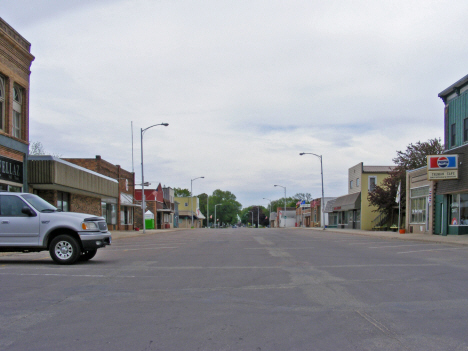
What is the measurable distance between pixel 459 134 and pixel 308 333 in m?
28.4

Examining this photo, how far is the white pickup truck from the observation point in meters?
12.7

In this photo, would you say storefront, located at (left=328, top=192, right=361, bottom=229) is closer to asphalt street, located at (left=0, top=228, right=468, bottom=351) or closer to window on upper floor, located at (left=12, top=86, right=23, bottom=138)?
window on upper floor, located at (left=12, top=86, right=23, bottom=138)

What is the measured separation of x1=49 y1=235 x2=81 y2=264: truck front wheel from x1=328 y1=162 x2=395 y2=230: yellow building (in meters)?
41.0

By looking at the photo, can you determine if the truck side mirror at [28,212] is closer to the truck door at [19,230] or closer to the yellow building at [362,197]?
the truck door at [19,230]

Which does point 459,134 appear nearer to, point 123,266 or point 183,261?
point 183,261

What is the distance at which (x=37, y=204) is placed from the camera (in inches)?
522

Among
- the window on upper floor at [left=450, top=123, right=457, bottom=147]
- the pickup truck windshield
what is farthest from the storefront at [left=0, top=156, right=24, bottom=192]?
the window on upper floor at [left=450, top=123, right=457, bottom=147]

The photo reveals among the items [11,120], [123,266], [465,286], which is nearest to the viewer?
[465,286]

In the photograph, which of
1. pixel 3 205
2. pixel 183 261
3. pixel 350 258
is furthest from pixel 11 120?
pixel 350 258

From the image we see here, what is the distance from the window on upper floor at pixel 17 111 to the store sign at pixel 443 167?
25294 millimetres

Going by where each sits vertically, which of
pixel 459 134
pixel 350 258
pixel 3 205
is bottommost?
pixel 350 258

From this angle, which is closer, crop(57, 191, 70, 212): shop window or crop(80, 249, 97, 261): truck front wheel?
crop(80, 249, 97, 261): truck front wheel

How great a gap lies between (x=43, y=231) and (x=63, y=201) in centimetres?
2158

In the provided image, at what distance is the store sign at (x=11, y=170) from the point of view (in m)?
23.2
